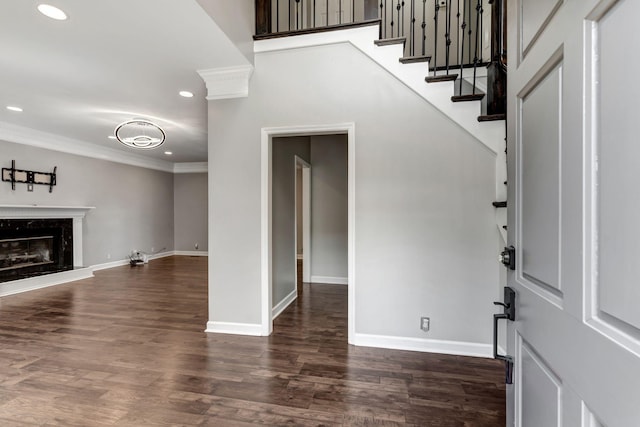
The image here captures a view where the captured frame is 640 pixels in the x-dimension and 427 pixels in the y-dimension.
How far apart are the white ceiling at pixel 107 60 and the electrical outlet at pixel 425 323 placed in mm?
2901

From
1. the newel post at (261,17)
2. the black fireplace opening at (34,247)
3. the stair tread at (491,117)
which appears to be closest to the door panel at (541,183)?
the stair tread at (491,117)

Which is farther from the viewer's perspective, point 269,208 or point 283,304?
point 283,304

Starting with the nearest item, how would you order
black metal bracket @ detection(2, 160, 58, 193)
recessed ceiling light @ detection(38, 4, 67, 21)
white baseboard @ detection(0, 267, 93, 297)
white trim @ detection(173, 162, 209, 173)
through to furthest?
recessed ceiling light @ detection(38, 4, 67, 21) → white baseboard @ detection(0, 267, 93, 297) → black metal bracket @ detection(2, 160, 58, 193) → white trim @ detection(173, 162, 209, 173)

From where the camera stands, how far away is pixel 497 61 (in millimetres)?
2252

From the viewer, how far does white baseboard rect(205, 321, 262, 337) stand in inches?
119

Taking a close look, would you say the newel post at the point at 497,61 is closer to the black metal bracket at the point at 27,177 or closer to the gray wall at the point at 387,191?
the gray wall at the point at 387,191

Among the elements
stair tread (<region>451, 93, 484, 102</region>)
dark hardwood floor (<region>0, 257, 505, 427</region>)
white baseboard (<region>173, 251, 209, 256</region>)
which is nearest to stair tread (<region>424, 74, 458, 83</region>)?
stair tread (<region>451, 93, 484, 102</region>)

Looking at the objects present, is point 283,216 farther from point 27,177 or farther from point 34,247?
point 34,247

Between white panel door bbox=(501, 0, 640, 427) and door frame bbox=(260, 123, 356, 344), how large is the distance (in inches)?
70.2

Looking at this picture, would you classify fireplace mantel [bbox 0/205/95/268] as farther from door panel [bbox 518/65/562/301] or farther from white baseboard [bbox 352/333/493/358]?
door panel [bbox 518/65/562/301]

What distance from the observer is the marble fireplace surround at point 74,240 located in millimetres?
4738

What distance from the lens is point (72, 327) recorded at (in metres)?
3.28

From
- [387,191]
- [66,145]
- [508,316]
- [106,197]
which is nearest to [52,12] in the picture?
[387,191]

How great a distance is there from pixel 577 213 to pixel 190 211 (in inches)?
364
